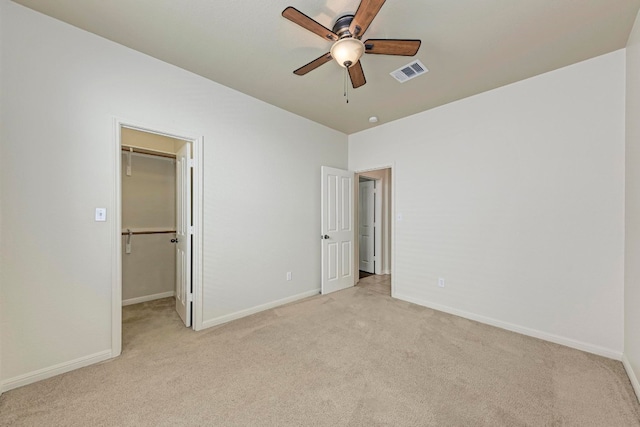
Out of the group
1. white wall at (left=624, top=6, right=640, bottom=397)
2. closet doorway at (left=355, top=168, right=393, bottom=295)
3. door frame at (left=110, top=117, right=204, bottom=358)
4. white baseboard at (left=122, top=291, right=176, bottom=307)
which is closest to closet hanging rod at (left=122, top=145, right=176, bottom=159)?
door frame at (left=110, top=117, right=204, bottom=358)

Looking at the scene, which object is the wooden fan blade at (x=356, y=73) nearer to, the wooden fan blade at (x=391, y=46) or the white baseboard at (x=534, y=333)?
the wooden fan blade at (x=391, y=46)

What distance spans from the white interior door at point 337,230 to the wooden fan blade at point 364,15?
2.46 m

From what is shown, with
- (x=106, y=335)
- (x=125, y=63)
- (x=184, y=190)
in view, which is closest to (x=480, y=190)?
(x=184, y=190)

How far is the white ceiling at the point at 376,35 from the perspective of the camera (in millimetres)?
1813

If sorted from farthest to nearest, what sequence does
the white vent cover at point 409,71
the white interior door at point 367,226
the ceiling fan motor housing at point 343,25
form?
the white interior door at point 367,226
the white vent cover at point 409,71
the ceiling fan motor housing at point 343,25

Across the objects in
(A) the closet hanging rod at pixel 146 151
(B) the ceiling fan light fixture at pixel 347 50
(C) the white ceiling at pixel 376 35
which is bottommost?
(A) the closet hanging rod at pixel 146 151

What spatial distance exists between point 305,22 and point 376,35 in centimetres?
84

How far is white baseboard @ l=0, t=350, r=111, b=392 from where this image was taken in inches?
71.8

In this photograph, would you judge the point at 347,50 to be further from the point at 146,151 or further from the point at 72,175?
the point at 146,151

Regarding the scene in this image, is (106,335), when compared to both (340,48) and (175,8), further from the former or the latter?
(340,48)

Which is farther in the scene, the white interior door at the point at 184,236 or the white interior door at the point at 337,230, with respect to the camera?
the white interior door at the point at 337,230

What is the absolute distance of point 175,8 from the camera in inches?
72.7

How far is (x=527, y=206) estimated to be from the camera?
107 inches

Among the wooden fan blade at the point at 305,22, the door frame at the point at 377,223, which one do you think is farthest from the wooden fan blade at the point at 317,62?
the door frame at the point at 377,223
